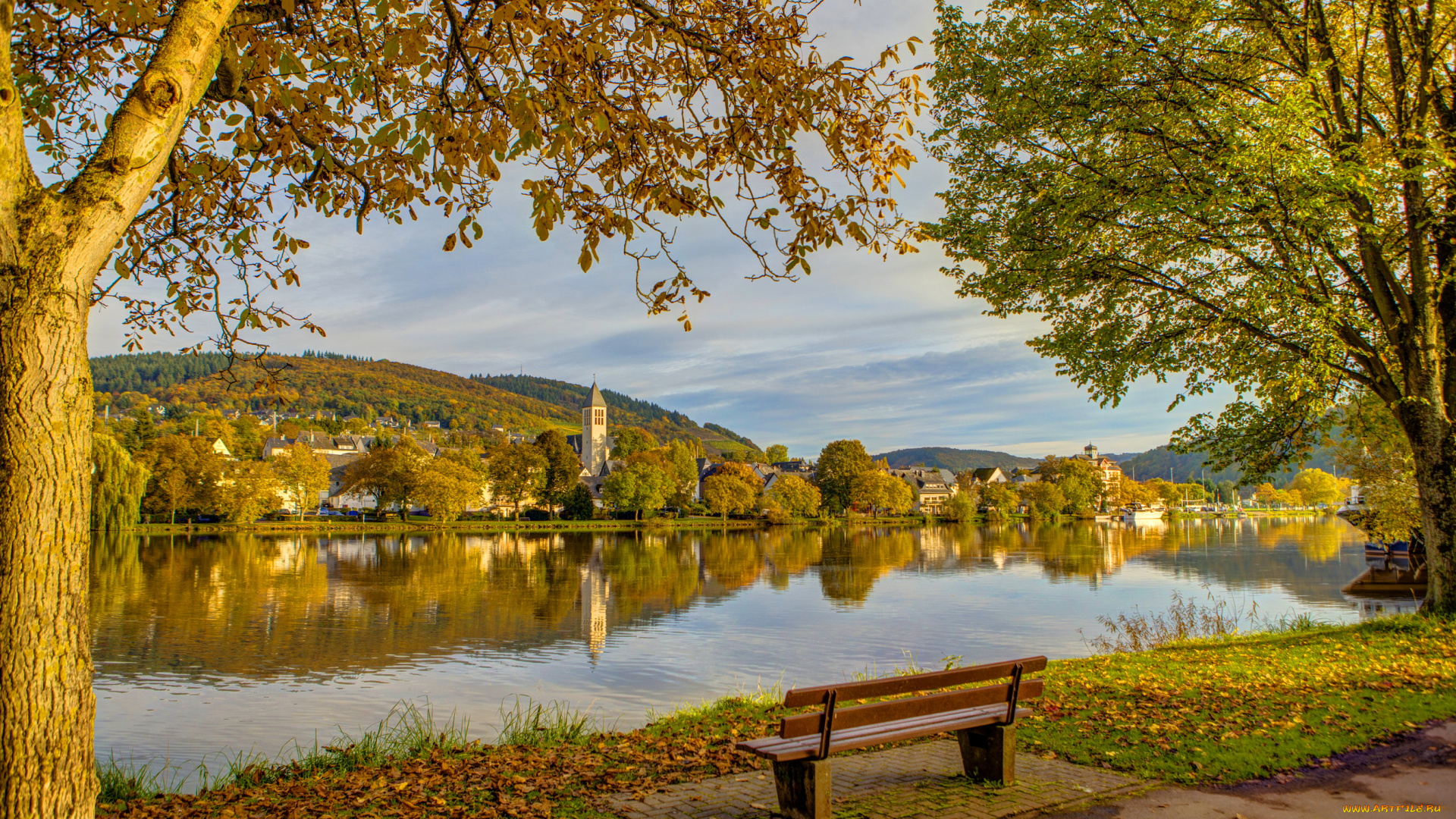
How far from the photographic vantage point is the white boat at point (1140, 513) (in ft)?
388

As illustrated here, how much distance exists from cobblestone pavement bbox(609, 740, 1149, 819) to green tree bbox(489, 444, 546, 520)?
75.1 metres

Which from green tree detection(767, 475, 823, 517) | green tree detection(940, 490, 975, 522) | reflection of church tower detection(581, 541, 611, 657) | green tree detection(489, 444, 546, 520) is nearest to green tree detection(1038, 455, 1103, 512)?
green tree detection(940, 490, 975, 522)

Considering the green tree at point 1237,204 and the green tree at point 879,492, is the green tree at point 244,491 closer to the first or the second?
the green tree at point 879,492

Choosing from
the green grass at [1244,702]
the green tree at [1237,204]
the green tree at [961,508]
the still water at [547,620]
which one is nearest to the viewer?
the green grass at [1244,702]

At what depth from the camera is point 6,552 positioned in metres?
3.40

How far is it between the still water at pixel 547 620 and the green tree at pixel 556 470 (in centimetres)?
3268

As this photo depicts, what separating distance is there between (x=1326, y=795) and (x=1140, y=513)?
443 feet

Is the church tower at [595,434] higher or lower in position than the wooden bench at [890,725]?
higher

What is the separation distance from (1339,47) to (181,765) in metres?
18.4

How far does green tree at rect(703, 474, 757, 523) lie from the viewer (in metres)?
86.0

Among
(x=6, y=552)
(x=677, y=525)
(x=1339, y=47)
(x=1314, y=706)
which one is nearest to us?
(x=6, y=552)

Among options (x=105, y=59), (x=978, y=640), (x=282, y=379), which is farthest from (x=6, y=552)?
(x=978, y=640)

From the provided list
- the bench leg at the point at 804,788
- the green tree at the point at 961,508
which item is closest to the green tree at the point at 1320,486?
the green tree at the point at 961,508

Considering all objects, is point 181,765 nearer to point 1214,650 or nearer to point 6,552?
point 6,552
